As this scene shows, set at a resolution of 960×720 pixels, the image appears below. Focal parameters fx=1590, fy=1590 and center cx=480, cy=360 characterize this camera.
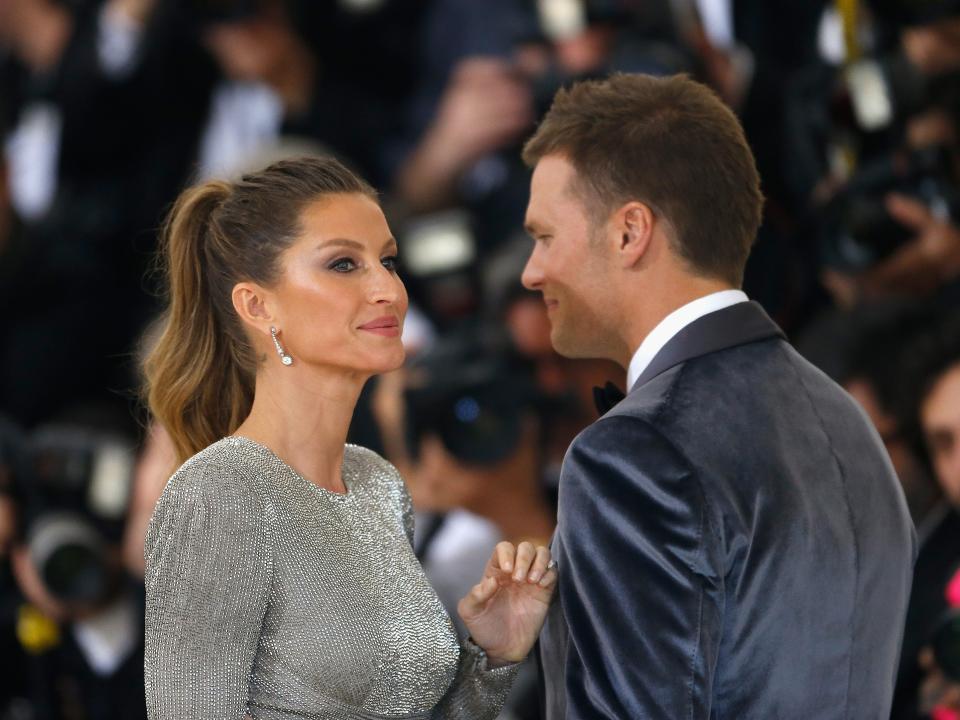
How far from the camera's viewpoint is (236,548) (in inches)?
62.4

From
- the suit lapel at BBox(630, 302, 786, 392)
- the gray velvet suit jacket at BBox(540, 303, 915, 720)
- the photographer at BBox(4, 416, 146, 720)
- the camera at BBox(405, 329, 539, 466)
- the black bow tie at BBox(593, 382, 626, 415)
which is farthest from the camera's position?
the photographer at BBox(4, 416, 146, 720)

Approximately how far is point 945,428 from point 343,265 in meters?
1.45

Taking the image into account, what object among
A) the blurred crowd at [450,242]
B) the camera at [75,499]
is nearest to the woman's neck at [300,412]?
the blurred crowd at [450,242]

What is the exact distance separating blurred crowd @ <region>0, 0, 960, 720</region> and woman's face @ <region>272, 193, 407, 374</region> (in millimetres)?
865

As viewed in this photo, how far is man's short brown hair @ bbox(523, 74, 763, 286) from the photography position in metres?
1.69

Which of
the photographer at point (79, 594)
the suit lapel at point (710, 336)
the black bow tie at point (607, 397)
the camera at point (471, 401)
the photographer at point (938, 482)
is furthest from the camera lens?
the photographer at point (79, 594)

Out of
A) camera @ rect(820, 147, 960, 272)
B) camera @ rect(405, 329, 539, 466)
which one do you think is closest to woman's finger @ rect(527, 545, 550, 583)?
camera @ rect(405, 329, 539, 466)

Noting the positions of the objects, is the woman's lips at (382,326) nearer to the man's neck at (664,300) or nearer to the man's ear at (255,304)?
the man's ear at (255,304)

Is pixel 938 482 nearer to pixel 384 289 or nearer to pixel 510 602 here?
pixel 510 602

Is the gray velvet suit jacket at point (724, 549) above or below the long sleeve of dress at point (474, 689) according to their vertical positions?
above

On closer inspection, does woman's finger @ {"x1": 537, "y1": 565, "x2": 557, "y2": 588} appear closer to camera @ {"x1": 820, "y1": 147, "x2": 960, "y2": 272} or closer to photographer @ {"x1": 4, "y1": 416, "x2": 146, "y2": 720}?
camera @ {"x1": 820, "y1": 147, "x2": 960, "y2": 272}

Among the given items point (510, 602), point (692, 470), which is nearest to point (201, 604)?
point (510, 602)

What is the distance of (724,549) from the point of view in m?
1.54

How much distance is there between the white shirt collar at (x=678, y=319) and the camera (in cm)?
167
